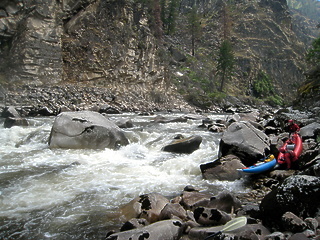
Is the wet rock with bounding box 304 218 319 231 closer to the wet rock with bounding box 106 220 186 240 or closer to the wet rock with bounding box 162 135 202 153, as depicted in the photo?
the wet rock with bounding box 106 220 186 240

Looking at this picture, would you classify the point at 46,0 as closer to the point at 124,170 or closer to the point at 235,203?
the point at 124,170

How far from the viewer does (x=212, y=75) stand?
144ft

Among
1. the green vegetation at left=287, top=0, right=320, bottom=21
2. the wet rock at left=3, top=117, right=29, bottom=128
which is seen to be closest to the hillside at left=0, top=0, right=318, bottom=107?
the wet rock at left=3, top=117, right=29, bottom=128

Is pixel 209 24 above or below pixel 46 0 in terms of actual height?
above

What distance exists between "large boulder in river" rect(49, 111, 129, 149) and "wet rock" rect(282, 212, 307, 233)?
6578mm

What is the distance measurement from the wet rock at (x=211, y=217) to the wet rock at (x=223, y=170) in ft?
8.42

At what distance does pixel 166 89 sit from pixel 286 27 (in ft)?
177

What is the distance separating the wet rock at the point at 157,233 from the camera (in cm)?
296

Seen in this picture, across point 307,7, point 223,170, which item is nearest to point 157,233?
point 223,170

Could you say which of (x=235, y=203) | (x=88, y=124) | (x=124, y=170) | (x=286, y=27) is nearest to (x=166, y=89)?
(x=88, y=124)

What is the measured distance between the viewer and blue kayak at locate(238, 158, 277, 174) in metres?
5.70

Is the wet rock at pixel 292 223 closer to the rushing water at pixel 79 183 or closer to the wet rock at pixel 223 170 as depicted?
the rushing water at pixel 79 183

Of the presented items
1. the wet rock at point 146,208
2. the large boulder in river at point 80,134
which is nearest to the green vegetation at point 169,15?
the large boulder in river at point 80,134

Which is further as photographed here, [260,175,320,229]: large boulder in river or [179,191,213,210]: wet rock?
[179,191,213,210]: wet rock
